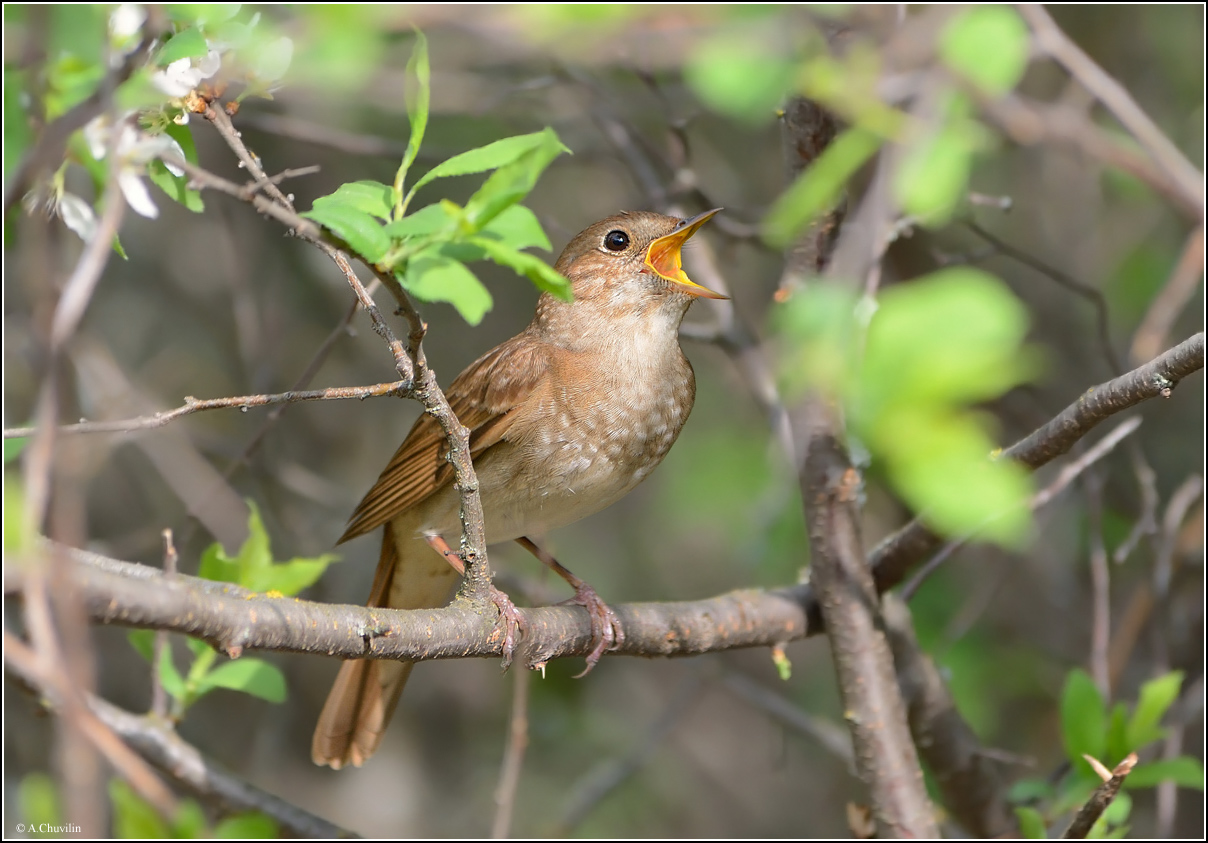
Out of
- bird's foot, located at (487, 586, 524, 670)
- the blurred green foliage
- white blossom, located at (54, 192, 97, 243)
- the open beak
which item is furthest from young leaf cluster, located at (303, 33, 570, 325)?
the open beak

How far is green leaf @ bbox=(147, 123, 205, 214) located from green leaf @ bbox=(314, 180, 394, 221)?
1.30ft

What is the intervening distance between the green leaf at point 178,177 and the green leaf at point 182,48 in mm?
258

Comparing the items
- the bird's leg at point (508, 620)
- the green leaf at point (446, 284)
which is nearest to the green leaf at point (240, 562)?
the bird's leg at point (508, 620)

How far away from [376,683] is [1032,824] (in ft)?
7.17

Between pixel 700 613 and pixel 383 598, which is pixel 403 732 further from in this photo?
pixel 700 613

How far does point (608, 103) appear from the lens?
467 cm

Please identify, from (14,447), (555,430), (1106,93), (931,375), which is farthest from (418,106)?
(555,430)

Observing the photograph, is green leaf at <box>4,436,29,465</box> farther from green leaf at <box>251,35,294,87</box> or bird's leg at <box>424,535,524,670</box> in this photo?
green leaf at <box>251,35,294,87</box>

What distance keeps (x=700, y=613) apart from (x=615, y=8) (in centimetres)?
229

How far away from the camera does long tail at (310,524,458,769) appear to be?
4.08 metres

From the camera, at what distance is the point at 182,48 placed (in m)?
1.95

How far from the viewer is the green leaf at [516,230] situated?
6.09 feet

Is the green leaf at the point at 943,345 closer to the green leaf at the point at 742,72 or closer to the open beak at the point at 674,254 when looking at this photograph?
the green leaf at the point at 742,72

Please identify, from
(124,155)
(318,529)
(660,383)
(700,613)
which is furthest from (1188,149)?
(124,155)
